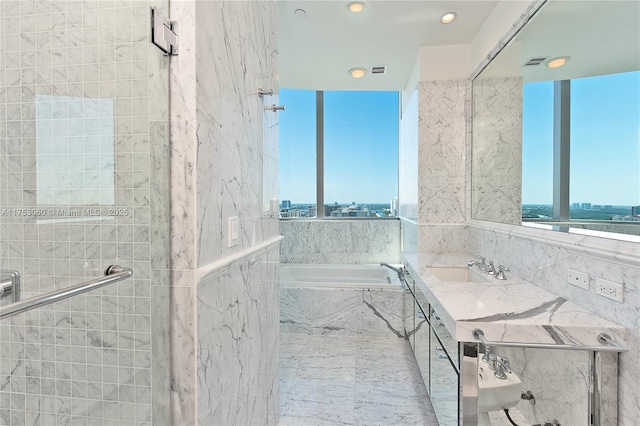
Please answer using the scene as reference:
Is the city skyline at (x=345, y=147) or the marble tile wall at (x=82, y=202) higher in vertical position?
the city skyline at (x=345, y=147)

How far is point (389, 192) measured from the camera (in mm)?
4480

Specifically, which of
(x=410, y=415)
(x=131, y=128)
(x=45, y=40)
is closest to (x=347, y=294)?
(x=410, y=415)

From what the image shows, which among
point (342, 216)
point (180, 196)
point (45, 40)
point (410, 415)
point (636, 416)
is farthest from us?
point (342, 216)

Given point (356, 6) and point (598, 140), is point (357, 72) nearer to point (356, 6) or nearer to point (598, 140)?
point (356, 6)

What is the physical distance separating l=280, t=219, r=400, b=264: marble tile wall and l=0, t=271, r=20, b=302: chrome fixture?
3508mm

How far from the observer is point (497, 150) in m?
2.46

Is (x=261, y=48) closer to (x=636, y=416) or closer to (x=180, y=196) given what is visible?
(x=180, y=196)

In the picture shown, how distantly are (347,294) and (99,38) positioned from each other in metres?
2.79

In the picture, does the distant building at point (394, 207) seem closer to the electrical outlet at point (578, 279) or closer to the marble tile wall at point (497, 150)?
the marble tile wall at point (497, 150)

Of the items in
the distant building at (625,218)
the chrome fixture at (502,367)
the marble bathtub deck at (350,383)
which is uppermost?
the distant building at (625,218)

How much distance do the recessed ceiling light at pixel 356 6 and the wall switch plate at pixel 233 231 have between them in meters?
2.00

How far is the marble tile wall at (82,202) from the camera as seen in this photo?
81 centimetres

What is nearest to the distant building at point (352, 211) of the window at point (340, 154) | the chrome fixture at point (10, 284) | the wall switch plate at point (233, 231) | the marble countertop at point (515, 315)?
the window at point (340, 154)

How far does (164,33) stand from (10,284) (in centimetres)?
77
